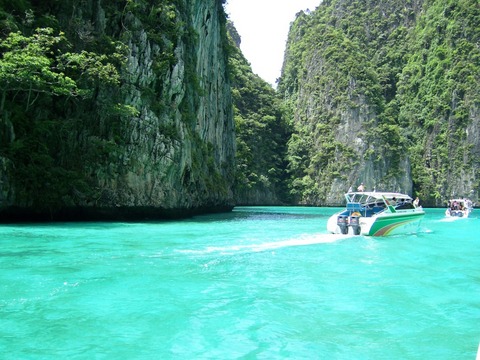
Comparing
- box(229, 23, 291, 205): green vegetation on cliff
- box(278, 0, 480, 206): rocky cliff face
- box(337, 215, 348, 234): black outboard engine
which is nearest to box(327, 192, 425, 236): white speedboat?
box(337, 215, 348, 234): black outboard engine

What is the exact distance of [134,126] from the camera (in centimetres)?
2659

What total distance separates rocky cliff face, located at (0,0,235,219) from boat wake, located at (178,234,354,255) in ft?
40.3

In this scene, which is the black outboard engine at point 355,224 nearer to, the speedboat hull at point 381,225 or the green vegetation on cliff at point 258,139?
the speedboat hull at point 381,225

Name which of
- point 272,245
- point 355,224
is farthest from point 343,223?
point 272,245

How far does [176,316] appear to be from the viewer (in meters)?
7.13

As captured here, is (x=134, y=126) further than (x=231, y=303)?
Yes

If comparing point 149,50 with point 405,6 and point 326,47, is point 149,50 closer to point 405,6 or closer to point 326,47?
point 326,47

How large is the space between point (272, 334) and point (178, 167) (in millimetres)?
23217

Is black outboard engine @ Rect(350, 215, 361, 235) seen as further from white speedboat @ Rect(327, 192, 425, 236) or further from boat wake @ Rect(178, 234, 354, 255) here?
boat wake @ Rect(178, 234, 354, 255)

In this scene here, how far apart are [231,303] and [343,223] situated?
11953 millimetres

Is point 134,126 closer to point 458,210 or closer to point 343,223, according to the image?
point 343,223

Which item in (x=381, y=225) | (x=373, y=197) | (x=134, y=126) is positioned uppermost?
(x=134, y=126)

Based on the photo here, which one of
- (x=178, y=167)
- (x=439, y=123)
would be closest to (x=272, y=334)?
(x=178, y=167)

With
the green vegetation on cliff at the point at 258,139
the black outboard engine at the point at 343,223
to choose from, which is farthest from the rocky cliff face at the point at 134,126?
the green vegetation on cliff at the point at 258,139
